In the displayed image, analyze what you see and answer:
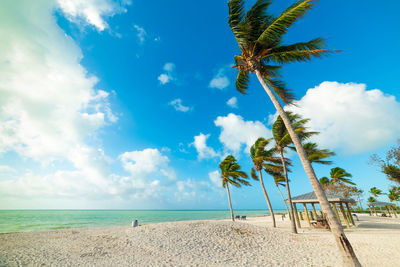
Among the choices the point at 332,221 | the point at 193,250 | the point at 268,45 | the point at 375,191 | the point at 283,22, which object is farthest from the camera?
the point at 375,191

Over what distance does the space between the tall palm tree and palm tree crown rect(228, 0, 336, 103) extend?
46.1 feet

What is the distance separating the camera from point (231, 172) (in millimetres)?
19734

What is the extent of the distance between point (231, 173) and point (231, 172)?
0.53 feet

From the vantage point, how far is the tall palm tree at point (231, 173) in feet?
63.8

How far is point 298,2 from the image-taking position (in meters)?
5.25

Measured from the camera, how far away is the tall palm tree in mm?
19438

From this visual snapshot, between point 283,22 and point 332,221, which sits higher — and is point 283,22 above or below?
above

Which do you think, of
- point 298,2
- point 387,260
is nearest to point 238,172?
point 387,260

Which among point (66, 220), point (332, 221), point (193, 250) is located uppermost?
point (332, 221)

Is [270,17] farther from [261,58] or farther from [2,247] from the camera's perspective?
[2,247]

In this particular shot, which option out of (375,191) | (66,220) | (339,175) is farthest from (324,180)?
(66,220)

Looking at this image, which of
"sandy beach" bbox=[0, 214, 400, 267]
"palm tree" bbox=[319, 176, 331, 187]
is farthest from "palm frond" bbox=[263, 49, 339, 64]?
"palm tree" bbox=[319, 176, 331, 187]

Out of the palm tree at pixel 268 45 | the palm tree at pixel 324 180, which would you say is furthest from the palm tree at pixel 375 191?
the palm tree at pixel 268 45

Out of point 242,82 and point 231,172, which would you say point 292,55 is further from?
point 231,172
